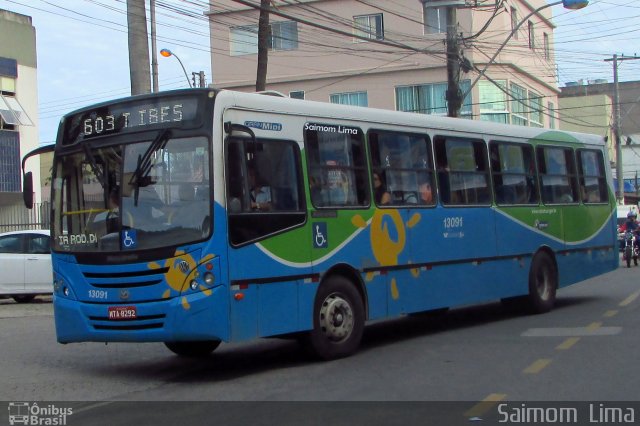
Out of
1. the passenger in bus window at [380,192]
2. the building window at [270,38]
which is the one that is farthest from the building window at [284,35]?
the passenger in bus window at [380,192]

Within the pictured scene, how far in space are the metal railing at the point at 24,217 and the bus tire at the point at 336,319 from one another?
41.0 feet

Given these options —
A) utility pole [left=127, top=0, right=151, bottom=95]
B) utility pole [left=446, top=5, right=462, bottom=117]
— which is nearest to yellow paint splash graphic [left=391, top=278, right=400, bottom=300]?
utility pole [left=127, top=0, right=151, bottom=95]

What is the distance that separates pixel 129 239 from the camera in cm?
952

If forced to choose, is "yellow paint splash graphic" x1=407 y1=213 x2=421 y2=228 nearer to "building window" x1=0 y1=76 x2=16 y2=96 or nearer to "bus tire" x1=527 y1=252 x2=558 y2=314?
"bus tire" x1=527 y1=252 x2=558 y2=314

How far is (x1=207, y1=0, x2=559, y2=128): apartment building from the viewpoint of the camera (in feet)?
127

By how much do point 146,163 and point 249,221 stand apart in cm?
128

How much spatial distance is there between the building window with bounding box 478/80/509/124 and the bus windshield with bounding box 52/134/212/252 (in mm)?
31070

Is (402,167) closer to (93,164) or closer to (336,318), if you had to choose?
(336,318)

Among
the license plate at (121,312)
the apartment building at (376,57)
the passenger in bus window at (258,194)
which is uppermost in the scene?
the apartment building at (376,57)

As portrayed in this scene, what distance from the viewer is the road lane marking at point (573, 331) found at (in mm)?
12141

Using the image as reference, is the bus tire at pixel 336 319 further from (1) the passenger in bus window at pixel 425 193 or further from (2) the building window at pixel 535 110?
(2) the building window at pixel 535 110

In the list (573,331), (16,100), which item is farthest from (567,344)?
(16,100)

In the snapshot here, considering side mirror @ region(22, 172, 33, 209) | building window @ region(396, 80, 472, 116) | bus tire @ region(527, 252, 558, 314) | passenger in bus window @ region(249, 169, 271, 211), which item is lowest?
bus tire @ region(527, 252, 558, 314)

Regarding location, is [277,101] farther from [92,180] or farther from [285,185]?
[92,180]
